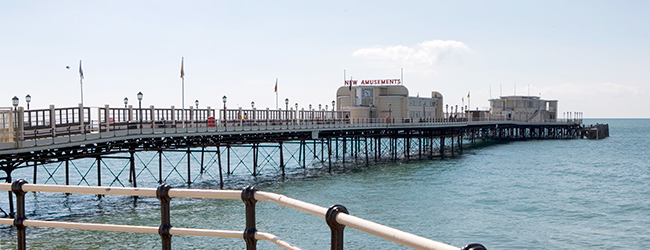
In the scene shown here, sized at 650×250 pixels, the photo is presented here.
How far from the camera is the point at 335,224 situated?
3822mm

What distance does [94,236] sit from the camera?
22484 mm

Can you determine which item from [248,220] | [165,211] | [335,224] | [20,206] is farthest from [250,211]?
[20,206]

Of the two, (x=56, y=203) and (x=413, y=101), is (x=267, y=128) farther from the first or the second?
(x=413, y=101)

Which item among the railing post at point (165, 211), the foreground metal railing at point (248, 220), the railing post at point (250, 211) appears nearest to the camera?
the foreground metal railing at point (248, 220)

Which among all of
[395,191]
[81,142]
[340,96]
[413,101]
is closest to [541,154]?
[413,101]

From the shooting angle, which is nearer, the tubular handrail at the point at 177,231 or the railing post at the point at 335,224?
the railing post at the point at 335,224

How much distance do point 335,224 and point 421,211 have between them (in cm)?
2630

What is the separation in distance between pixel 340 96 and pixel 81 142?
5163 cm

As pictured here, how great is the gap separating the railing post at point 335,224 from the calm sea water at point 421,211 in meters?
17.6

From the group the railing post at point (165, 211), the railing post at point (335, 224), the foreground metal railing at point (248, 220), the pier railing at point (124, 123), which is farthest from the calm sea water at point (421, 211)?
the railing post at point (335, 224)

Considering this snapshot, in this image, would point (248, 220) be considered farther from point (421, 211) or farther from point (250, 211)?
point (421, 211)

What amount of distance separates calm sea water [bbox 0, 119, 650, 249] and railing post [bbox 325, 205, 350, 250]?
1762 cm

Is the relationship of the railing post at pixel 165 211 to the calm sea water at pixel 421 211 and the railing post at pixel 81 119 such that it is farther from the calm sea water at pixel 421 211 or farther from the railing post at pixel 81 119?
the railing post at pixel 81 119

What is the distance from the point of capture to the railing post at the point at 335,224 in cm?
379
